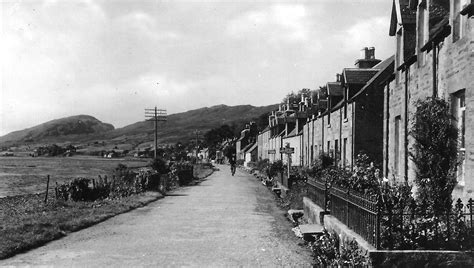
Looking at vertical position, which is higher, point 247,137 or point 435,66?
point 247,137

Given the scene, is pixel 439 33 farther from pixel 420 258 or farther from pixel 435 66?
pixel 420 258

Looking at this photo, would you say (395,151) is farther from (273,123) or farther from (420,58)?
(273,123)

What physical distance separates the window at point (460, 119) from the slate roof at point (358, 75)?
13.9 meters

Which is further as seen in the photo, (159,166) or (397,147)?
(159,166)

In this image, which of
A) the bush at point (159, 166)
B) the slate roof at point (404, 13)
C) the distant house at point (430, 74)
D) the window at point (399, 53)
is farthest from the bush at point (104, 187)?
the slate roof at point (404, 13)

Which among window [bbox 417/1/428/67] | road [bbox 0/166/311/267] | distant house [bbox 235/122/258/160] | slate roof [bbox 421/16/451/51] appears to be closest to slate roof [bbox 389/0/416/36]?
window [bbox 417/1/428/67]

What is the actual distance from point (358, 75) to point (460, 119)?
1471cm

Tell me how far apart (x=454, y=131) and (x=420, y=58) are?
11.9 feet

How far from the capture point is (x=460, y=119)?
9875mm

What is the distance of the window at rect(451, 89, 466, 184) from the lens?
964cm

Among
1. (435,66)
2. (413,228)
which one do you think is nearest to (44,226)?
(413,228)

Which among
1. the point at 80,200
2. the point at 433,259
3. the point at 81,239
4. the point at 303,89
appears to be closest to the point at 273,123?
the point at 303,89

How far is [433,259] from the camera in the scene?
6.52 m

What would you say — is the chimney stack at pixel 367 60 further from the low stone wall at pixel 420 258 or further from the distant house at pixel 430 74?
the low stone wall at pixel 420 258
